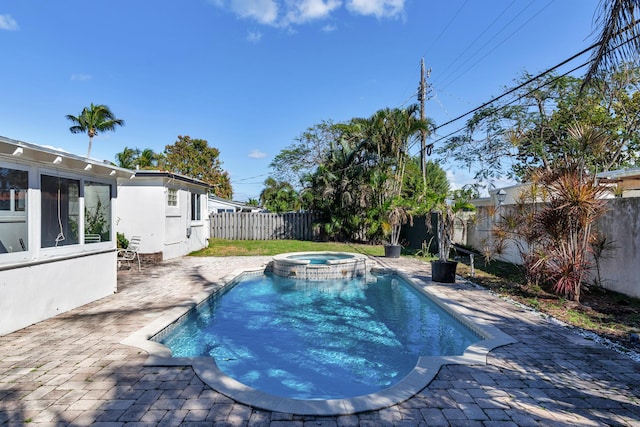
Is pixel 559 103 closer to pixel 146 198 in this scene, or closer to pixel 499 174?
pixel 499 174

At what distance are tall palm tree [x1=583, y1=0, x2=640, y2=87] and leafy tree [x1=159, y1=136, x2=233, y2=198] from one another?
35.5m

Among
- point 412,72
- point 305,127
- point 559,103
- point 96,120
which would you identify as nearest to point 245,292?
point 412,72

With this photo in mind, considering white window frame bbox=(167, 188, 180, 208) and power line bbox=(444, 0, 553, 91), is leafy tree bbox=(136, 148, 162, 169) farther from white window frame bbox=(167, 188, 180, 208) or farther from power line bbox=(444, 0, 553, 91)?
power line bbox=(444, 0, 553, 91)

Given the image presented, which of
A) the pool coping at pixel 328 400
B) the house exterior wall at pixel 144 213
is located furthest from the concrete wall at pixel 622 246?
the house exterior wall at pixel 144 213

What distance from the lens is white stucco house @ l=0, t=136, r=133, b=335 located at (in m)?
4.77

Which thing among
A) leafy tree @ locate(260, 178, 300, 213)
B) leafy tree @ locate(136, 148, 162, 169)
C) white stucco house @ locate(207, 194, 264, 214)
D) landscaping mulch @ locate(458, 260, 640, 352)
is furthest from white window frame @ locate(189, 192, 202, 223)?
leafy tree @ locate(136, 148, 162, 169)

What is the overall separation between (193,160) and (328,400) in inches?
1550

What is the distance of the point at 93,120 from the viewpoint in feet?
88.7

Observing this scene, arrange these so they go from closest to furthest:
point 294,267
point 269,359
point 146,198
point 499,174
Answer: point 269,359 < point 294,267 < point 146,198 < point 499,174

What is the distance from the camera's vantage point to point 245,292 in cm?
881

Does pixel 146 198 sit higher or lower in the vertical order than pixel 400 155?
lower

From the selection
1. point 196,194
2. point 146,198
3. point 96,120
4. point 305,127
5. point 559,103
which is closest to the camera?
point 146,198

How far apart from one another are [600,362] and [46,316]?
26.5 feet

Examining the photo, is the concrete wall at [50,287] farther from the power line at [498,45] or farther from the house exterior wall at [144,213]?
the power line at [498,45]
